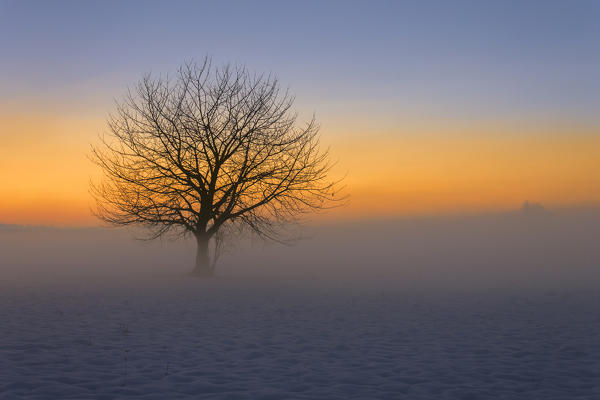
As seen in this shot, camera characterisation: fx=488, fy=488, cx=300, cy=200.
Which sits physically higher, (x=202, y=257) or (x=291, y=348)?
(x=202, y=257)

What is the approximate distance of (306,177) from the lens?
2555cm

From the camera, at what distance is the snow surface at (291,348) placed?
7.15 meters

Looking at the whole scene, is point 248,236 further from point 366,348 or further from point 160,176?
point 366,348

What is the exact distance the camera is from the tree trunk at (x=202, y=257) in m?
26.0

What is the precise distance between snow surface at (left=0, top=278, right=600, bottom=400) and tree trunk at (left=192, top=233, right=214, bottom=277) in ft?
27.9

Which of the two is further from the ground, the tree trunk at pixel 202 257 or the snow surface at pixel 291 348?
the tree trunk at pixel 202 257

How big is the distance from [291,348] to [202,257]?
56.8ft

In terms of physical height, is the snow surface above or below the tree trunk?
below

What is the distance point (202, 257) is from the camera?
26.3m

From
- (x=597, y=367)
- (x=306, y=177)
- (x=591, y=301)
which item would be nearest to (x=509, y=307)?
(x=591, y=301)

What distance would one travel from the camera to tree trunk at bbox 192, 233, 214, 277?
85.3ft

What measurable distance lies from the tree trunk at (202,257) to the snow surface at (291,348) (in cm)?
850

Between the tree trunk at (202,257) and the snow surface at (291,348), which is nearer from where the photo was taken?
the snow surface at (291,348)

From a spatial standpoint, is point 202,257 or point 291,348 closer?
point 291,348
